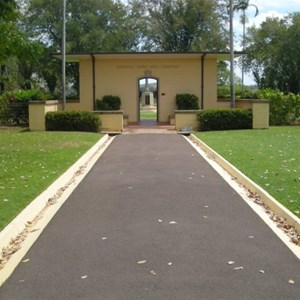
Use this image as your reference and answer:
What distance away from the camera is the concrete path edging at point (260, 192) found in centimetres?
659

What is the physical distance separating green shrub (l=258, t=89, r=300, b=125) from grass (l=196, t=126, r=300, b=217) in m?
5.83

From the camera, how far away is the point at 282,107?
26.7 meters

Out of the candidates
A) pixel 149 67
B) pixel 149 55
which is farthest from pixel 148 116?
pixel 149 55

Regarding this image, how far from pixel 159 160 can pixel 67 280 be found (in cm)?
870

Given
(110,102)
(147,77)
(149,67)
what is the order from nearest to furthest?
(110,102)
(149,67)
(147,77)

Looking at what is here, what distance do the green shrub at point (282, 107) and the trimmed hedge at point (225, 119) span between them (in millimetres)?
3682

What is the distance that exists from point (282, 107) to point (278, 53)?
69.8 ft

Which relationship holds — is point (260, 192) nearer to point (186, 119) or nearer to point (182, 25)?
point (186, 119)

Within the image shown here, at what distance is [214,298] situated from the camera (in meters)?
4.19

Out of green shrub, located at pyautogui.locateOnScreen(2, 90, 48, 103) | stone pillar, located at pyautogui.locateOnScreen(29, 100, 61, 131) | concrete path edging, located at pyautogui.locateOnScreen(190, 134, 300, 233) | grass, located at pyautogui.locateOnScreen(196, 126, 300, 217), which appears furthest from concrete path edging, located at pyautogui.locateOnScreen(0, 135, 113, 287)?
green shrub, located at pyautogui.locateOnScreen(2, 90, 48, 103)

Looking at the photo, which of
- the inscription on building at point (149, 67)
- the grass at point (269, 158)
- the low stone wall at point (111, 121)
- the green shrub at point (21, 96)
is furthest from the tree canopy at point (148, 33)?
the grass at point (269, 158)

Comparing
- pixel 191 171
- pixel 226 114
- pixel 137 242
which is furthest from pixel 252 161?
pixel 226 114

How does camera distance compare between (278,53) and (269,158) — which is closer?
(269,158)

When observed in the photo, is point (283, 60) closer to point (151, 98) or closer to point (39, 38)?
point (151, 98)
